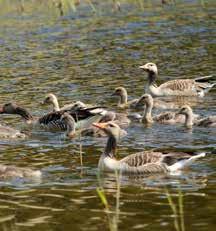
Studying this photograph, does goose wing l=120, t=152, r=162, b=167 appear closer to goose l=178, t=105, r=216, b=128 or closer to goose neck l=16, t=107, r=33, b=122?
goose l=178, t=105, r=216, b=128

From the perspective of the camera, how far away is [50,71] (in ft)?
88.3

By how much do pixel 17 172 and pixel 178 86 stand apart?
10075 millimetres

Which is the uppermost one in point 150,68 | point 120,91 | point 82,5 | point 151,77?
point 82,5

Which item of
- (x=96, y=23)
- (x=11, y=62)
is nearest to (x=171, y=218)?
(x=11, y=62)

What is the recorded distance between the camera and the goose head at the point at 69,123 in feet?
62.3

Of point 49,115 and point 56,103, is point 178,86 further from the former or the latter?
point 49,115

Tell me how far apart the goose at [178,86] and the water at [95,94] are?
0.42m

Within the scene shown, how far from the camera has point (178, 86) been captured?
23594 mm

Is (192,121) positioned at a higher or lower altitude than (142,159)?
lower

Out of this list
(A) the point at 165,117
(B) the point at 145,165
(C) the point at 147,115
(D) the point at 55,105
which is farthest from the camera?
(D) the point at 55,105

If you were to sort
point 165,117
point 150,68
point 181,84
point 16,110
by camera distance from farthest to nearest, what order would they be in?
point 150,68 < point 181,84 < point 16,110 < point 165,117

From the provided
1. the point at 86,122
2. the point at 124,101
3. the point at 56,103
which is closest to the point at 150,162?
the point at 86,122

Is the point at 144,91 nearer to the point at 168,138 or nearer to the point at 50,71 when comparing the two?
the point at 50,71

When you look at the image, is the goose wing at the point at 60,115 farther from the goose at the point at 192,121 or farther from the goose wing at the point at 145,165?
the goose wing at the point at 145,165
